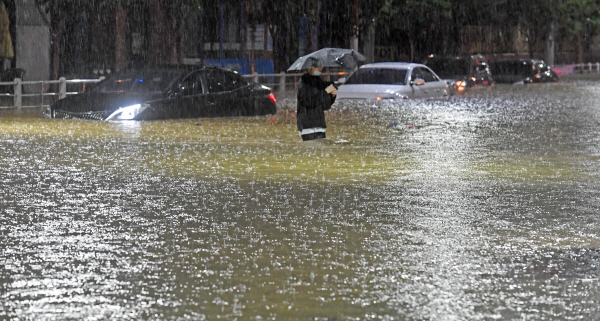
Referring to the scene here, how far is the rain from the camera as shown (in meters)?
6.66

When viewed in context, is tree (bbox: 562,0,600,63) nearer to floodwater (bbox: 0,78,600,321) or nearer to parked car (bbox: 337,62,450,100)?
parked car (bbox: 337,62,450,100)

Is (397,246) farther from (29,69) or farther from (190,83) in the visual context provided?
(29,69)

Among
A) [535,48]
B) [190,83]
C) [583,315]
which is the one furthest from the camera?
[535,48]

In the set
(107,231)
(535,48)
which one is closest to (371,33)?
(535,48)

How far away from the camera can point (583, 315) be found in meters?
6.27

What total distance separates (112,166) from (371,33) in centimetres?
3460

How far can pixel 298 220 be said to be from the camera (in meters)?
9.88

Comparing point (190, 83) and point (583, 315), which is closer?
point (583, 315)

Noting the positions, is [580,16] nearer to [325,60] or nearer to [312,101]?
[325,60]

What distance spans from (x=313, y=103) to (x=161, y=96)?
5542 millimetres

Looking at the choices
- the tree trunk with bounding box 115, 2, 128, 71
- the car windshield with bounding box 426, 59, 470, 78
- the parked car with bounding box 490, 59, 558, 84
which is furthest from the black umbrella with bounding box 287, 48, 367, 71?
the parked car with bounding box 490, 59, 558, 84

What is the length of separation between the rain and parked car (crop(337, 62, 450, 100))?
5845 millimetres

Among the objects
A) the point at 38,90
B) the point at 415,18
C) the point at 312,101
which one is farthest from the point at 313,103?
the point at 415,18

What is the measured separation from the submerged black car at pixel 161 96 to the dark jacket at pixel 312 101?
5.15 meters
